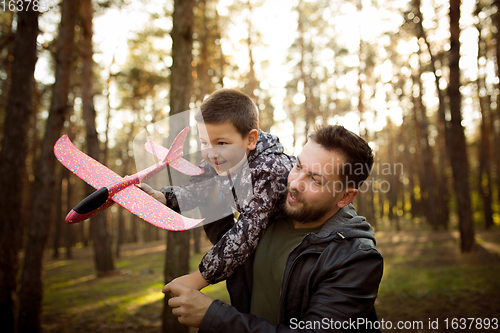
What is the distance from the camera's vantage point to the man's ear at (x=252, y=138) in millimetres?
1761

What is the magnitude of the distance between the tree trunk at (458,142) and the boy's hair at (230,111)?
10.4m

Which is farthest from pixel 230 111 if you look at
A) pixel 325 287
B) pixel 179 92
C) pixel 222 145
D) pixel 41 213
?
pixel 41 213

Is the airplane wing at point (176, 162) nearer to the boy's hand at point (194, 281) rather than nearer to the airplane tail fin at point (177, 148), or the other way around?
the airplane tail fin at point (177, 148)

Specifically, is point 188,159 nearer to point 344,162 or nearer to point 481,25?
point 344,162

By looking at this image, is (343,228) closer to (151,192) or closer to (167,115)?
(151,192)

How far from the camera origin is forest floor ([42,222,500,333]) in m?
5.67

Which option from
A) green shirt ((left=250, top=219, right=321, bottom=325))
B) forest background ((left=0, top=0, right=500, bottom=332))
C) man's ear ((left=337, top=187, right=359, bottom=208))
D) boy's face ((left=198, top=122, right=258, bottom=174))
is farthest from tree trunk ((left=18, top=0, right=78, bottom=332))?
man's ear ((left=337, top=187, right=359, bottom=208))

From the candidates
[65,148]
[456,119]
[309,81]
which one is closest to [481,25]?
[456,119]

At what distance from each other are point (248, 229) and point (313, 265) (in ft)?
1.42

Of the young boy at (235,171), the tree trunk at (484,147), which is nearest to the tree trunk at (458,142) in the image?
the tree trunk at (484,147)

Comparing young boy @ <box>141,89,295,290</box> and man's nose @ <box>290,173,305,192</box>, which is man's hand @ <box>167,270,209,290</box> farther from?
man's nose @ <box>290,173,305,192</box>

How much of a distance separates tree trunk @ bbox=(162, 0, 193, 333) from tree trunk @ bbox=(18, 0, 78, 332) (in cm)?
236

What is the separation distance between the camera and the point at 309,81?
1945cm

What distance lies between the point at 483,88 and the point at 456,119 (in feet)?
34.8
